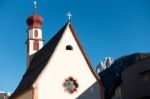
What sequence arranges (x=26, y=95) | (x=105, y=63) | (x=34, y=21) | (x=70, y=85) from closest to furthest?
(x=70, y=85) → (x=26, y=95) → (x=34, y=21) → (x=105, y=63)

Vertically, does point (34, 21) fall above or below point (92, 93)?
above

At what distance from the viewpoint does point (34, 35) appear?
186 ft

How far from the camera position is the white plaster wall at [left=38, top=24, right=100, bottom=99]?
40.7 m

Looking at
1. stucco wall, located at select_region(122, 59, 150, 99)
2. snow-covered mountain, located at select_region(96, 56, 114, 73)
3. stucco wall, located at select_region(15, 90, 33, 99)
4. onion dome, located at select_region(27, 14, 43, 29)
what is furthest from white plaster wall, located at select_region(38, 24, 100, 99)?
snow-covered mountain, located at select_region(96, 56, 114, 73)

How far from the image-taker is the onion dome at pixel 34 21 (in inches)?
2271

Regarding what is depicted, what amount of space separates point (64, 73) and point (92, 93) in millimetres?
3320

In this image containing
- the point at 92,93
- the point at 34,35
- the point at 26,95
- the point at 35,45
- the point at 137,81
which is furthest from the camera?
the point at 137,81

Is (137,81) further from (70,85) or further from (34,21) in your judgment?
(70,85)

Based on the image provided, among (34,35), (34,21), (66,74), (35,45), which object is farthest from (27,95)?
(34,21)

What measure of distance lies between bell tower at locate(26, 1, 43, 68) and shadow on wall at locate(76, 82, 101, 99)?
14176mm

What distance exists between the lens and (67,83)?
137ft

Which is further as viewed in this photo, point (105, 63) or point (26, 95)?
point (105, 63)

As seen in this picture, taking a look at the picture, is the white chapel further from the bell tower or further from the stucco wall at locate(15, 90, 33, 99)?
the bell tower

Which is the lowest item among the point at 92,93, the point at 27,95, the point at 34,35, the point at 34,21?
the point at 92,93
